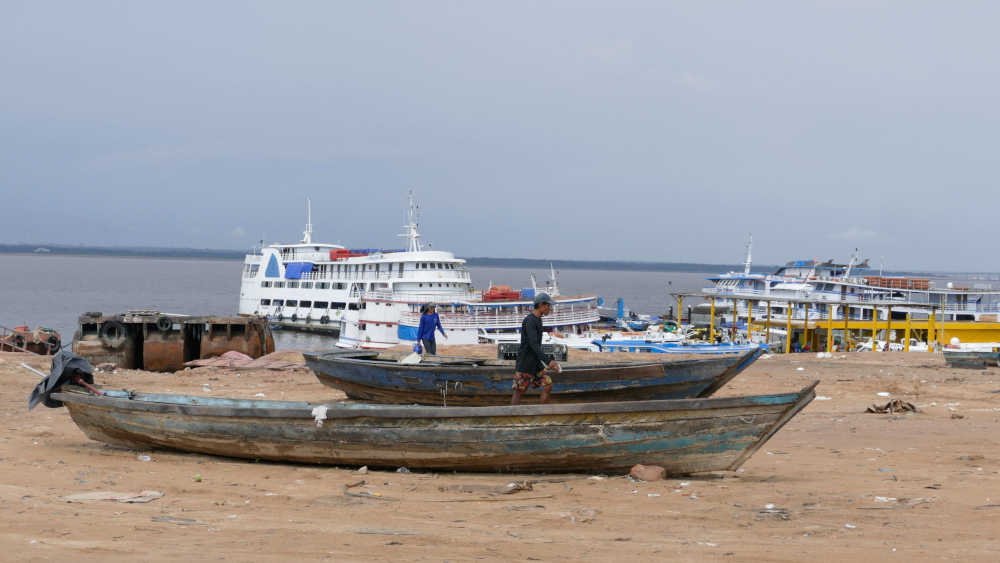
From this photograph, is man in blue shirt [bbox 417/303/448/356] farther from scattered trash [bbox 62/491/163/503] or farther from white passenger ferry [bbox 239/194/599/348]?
white passenger ferry [bbox 239/194/599/348]

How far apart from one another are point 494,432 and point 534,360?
144cm

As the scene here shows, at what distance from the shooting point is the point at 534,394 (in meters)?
11.6

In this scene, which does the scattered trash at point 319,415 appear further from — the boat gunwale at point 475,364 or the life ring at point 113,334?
the life ring at point 113,334

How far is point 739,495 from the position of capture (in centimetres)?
707

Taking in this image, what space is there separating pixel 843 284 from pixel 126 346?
120 ft

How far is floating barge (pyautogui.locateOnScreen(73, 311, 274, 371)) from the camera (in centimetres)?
2202

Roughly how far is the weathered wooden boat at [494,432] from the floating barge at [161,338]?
14.7 metres

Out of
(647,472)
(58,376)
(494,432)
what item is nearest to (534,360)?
(494,432)

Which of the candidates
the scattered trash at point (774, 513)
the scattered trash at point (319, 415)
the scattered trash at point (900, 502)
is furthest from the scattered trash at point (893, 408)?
the scattered trash at point (319, 415)

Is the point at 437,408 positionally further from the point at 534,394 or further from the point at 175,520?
the point at 534,394

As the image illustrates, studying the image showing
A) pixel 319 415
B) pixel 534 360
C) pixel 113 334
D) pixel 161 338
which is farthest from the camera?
pixel 161 338

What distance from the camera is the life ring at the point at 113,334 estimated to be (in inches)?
869

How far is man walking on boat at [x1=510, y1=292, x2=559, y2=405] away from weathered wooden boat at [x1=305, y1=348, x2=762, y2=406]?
204 centimetres

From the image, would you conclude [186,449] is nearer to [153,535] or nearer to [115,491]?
[115,491]
